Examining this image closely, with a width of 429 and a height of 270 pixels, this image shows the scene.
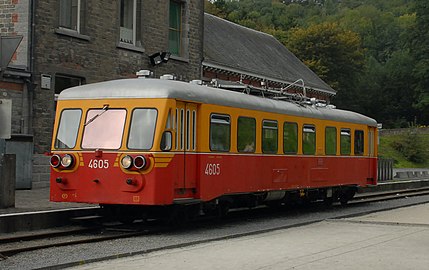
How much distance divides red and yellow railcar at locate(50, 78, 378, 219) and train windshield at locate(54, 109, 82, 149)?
0.02m

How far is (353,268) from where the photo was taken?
1026cm

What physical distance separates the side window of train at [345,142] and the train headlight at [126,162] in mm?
9143

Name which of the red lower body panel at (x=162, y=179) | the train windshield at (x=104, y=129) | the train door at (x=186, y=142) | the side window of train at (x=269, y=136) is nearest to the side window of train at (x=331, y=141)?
the side window of train at (x=269, y=136)

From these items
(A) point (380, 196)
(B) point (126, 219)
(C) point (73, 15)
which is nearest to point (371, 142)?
(A) point (380, 196)

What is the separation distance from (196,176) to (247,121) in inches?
90.5

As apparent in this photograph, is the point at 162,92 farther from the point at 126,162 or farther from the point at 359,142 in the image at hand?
the point at 359,142

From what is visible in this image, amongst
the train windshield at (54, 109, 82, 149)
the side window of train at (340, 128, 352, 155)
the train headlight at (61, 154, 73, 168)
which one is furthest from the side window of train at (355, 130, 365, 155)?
the train headlight at (61, 154, 73, 168)

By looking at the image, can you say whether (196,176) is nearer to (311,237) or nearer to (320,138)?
(311,237)

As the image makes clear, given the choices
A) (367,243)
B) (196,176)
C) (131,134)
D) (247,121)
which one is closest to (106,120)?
(131,134)

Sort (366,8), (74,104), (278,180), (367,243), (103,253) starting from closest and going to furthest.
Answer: (103,253)
(367,243)
(74,104)
(278,180)
(366,8)

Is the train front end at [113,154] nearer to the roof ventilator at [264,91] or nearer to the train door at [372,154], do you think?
the roof ventilator at [264,91]

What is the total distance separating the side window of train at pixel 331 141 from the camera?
2048cm

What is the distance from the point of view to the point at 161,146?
13.8 meters

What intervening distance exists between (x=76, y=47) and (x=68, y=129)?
1007 cm
